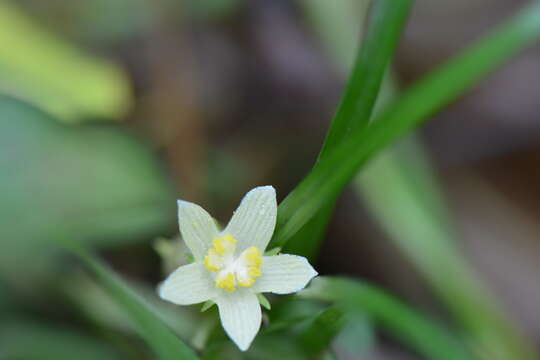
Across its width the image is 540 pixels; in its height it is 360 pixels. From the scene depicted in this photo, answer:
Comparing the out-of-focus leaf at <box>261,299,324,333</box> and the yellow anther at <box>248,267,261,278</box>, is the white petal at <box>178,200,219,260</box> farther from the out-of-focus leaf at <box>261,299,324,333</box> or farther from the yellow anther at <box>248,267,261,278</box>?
the out-of-focus leaf at <box>261,299,324,333</box>

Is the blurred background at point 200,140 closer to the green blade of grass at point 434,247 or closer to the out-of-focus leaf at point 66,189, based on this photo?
the out-of-focus leaf at point 66,189

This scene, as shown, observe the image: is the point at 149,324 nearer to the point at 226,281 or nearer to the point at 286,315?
the point at 226,281

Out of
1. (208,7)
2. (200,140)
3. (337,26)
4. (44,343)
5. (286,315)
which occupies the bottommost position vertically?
(286,315)

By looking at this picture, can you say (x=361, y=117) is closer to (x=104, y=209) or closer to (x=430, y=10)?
(x=104, y=209)

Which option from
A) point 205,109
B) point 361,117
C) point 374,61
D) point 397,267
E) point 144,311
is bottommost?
point 144,311

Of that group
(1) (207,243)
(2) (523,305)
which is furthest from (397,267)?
(1) (207,243)

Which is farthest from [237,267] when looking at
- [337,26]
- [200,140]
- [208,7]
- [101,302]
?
[208,7]
